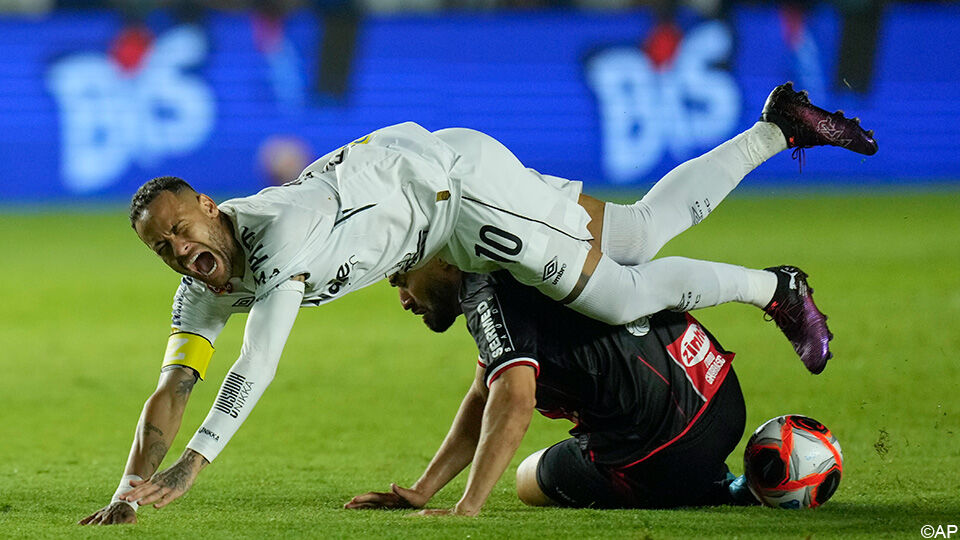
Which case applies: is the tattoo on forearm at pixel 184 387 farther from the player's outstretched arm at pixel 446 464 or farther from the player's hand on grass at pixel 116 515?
the player's outstretched arm at pixel 446 464

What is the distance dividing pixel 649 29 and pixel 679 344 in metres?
12.4

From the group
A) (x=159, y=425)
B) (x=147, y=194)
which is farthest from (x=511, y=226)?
(x=159, y=425)

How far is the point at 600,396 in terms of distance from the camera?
457cm

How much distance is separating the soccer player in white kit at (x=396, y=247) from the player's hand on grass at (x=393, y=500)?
0.73m

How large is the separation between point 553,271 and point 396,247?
57 centimetres

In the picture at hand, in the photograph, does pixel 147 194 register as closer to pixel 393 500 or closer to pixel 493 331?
pixel 493 331

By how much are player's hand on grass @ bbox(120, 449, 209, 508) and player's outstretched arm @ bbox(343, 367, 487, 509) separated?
3.06 ft

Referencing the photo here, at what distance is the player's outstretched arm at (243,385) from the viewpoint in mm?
3842

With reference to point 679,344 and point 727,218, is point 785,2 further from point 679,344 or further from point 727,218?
point 679,344

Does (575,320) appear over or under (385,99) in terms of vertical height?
over

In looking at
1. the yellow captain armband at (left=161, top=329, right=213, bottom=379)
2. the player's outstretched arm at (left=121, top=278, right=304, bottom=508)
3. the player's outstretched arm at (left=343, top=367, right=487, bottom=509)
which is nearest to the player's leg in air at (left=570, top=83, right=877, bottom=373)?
the player's outstretched arm at (left=343, top=367, right=487, bottom=509)

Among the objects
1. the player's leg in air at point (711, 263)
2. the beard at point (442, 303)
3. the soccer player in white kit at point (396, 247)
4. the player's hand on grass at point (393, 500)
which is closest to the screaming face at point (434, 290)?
the beard at point (442, 303)

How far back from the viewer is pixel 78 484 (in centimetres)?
534

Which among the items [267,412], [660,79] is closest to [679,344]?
[267,412]
